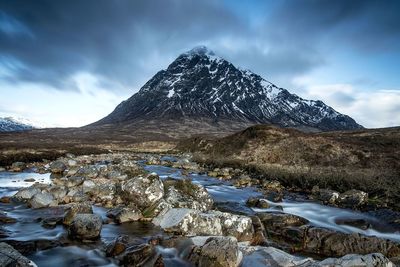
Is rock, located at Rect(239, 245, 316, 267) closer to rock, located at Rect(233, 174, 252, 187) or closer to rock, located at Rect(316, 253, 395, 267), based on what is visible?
rock, located at Rect(316, 253, 395, 267)

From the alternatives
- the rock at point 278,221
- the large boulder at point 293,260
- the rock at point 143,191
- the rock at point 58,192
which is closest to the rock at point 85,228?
the rock at point 143,191

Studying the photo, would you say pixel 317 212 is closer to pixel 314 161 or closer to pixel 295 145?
pixel 314 161

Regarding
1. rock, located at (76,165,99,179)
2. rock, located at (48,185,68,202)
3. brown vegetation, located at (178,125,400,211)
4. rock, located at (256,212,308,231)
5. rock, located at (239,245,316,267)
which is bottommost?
rock, located at (239,245,316,267)

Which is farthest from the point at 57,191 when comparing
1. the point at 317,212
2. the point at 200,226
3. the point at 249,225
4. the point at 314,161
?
the point at 314,161

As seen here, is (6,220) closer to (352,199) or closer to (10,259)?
(10,259)

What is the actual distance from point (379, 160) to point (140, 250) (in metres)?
32.3

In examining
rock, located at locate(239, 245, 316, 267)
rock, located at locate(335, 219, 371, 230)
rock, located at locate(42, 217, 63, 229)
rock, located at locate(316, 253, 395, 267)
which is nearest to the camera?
rock, located at locate(316, 253, 395, 267)

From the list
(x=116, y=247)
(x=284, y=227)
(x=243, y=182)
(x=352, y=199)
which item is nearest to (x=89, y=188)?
(x=116, y=247)

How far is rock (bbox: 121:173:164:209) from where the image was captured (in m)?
20.4

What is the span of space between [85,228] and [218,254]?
6.11 metres

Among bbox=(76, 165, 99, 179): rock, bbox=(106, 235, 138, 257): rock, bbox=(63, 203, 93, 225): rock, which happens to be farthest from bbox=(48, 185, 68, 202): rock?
bbox=(106, 235, 138, 257): rock

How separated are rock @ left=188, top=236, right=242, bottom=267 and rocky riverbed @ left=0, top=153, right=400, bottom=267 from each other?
0.12 feet

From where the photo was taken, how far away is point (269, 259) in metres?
12.1

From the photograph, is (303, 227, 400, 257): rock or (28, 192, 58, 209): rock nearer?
(303, 227, 400, 257): rock
